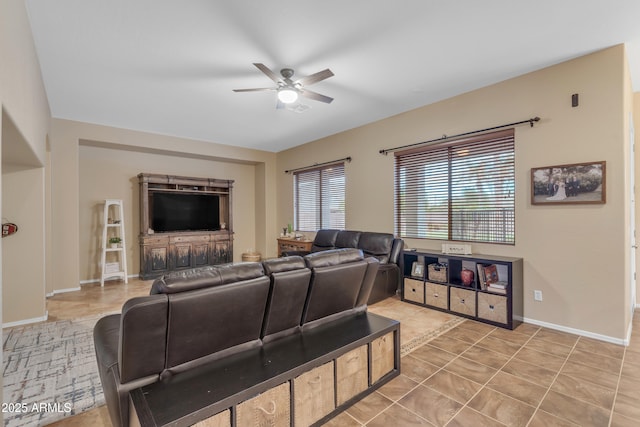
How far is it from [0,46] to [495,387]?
12.7 feet

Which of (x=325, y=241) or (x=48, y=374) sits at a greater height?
(x=325, y=241)

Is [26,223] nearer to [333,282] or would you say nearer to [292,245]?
[333,282]

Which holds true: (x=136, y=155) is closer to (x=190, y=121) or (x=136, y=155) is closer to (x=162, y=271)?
(x=190, y=121)

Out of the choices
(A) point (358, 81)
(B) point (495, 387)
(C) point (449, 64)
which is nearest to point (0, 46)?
(A) point (358, 81)

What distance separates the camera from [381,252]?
15.7 feet

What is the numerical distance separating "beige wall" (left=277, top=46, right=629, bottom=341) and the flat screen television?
17.4 feet

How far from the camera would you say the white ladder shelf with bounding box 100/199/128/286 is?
18.1 ft

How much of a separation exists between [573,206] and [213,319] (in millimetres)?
3744

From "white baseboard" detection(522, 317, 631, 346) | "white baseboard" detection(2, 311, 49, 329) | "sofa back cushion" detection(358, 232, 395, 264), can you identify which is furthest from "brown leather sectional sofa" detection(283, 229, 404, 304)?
"white baseboard" detection(2, 311, 49, 329)

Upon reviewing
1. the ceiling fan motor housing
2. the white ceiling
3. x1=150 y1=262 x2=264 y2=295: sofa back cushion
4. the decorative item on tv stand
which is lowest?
the decorative item on tv stand

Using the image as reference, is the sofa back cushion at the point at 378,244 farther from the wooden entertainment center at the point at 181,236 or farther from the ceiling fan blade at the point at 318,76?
the wooden entertainment center at the point at 181,236

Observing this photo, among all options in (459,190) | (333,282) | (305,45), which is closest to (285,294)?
(333,282)

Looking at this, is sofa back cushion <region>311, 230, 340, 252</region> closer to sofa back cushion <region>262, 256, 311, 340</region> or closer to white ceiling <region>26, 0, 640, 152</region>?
white ceiling <region>26, 0, 640, 152</region>

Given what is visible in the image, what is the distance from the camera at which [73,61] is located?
3197 mm
